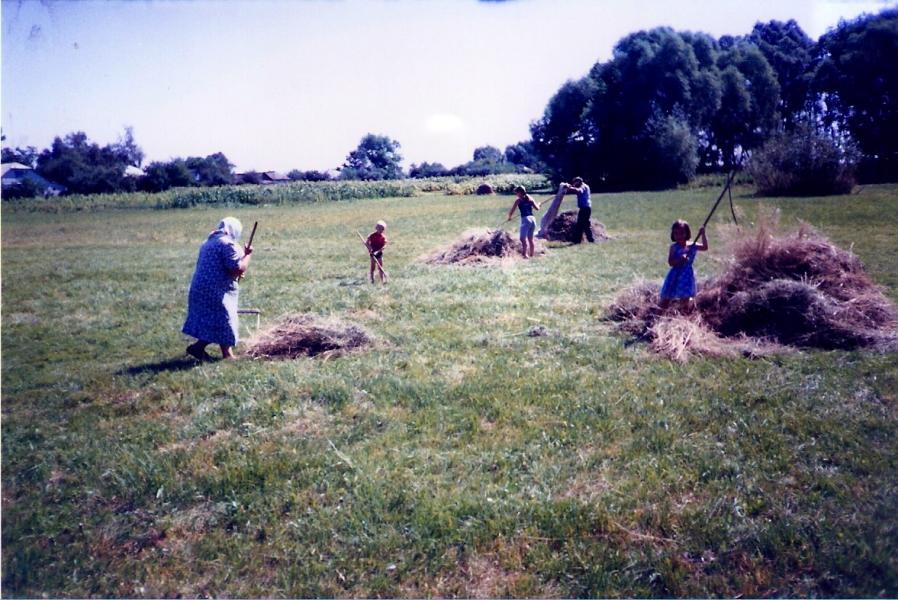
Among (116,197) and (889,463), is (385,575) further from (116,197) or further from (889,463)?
(116,197)

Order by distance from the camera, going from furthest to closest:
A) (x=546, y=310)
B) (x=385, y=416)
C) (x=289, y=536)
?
(x=546, y=310), (x=385, y=416), (x=289, y=536)

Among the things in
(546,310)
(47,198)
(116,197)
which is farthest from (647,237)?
(116,197)

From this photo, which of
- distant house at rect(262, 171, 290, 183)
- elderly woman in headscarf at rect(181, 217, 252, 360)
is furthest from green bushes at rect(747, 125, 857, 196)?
distant house at rect(262, 171, 290, 183)

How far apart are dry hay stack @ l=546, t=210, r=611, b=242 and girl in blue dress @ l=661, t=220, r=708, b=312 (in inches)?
410

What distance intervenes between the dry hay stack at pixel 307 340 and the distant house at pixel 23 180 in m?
4.34

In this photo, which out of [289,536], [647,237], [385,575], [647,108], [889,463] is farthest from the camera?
[647,108]

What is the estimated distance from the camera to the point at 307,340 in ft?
25.6

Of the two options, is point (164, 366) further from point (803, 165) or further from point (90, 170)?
point (90, 170)

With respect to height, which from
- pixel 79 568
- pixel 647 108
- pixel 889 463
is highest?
pixel 647 108

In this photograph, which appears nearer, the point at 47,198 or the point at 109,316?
the point at 109,316

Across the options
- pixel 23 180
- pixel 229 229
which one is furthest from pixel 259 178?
pixel 229 229

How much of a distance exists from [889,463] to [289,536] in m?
4.64

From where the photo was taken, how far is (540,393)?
5992mm

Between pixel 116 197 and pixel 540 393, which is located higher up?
pixel 116 197
